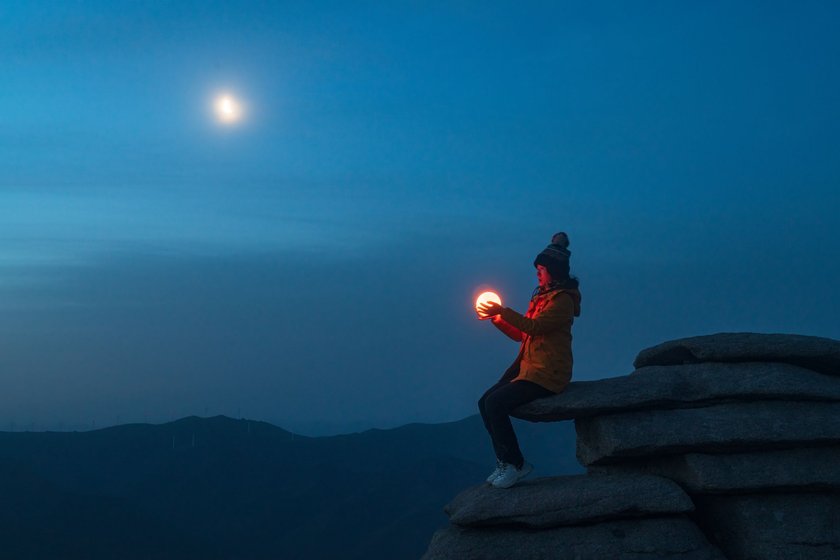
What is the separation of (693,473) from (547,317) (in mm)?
4115

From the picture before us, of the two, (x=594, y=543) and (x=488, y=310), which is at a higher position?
(x=488, y=310)

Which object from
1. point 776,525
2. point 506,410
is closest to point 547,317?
point 506,410

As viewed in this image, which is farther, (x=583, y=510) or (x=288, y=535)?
(x=288, y=535)

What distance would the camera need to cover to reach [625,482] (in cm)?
1520

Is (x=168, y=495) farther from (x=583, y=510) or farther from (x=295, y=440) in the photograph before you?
(x=583, y=510)

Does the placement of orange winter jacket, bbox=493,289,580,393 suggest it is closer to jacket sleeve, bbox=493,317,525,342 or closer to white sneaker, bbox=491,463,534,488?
jacket sleeve, bbox=493,317,525,342

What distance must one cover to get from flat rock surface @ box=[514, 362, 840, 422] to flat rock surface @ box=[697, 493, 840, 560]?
1.94 m

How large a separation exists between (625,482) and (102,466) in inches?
6198

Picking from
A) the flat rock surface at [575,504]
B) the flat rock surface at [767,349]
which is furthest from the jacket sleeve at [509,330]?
the flat rock surface at [767,349]

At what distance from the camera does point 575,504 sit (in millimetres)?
14758

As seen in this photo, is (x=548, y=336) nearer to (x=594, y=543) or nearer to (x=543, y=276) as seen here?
(x=543, y=276)

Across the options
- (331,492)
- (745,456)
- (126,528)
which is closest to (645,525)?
(745,456)

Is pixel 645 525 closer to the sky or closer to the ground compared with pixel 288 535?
closer to the sky

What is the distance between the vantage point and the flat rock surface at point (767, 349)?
1642 cm
